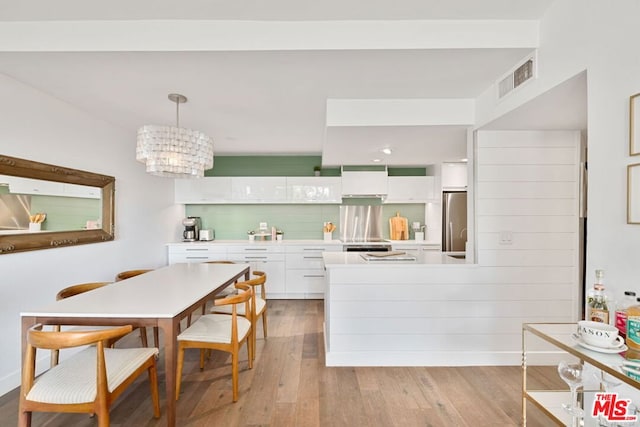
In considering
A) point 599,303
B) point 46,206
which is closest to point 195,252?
point 46,206

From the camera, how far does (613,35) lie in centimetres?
134

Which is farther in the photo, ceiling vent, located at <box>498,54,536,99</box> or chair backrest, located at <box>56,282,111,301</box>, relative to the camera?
chair backrest, located at <box>56,282,111,301</box>

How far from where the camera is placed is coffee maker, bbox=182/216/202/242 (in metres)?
5.07

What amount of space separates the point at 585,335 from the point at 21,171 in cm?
375

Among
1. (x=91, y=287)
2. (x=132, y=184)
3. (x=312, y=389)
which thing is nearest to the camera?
(x=312, y=389)

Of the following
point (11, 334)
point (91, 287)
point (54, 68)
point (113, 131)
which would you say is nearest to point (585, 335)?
point (91, 287)

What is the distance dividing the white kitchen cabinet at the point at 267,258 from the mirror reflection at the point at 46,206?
1.92 metres

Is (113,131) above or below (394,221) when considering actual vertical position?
above

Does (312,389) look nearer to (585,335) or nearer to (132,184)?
(585,335)

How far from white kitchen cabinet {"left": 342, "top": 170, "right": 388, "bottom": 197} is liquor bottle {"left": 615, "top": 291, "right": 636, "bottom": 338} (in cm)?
380

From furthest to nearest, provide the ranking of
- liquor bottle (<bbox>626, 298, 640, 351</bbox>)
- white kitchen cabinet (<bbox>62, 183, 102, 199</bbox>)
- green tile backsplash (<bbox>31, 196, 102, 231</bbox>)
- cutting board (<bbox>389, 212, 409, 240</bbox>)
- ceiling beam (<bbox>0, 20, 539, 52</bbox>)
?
cutting board (<bbox>389, 212, 409, 240</bbox>)
white kitchen cabinet (<bbox>62, 183, 102, 199</bbox>)
green tile backsplash (<bbox>31, 196, 102, 231</bbox>)
ceiling beam (<bbox>0, 20, 539, 52</bbox>)
liquor bottle (<bbox>626, 298, 640, 351</bbox>)

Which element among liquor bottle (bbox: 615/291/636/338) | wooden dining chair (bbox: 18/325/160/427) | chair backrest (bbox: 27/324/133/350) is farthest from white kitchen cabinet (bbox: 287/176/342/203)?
liquor bottle (bbox: 615/291/636/338)

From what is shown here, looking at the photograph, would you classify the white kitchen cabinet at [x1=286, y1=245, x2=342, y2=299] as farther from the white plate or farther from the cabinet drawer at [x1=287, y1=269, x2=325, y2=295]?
the white plate

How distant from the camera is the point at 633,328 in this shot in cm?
114
